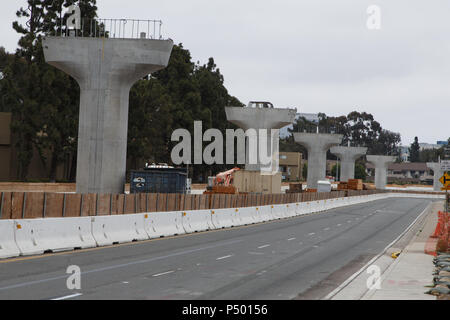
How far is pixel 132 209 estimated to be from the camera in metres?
26.2

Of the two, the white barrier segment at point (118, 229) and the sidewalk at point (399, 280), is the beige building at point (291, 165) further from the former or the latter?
the sidewalk at point (399, 280)

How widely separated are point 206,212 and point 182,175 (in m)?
17.0

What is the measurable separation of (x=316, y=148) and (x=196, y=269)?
85.8 m

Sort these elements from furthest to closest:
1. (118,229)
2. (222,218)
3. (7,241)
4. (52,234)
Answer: (222,218), (118,229), (52,234), (7,241)

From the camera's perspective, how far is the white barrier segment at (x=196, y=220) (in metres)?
27.5

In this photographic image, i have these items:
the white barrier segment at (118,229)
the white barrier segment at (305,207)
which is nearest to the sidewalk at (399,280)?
the white barrier segment at (118,229)

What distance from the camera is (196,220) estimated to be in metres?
28.7

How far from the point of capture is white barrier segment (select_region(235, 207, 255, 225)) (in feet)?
115

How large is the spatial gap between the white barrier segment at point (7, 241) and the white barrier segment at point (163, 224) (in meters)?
7.45

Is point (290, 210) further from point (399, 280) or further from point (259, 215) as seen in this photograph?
point (399, 280)

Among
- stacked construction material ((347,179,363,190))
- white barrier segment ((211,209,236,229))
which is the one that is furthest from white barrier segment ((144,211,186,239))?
stacked construction material ((347,179,363,190))

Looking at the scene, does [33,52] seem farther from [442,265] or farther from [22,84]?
[442,265]

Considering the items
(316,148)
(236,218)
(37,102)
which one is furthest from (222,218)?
(316,148)

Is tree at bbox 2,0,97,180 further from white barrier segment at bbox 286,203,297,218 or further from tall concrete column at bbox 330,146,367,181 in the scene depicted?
tall concrete column at bbox 330,146,367,181
